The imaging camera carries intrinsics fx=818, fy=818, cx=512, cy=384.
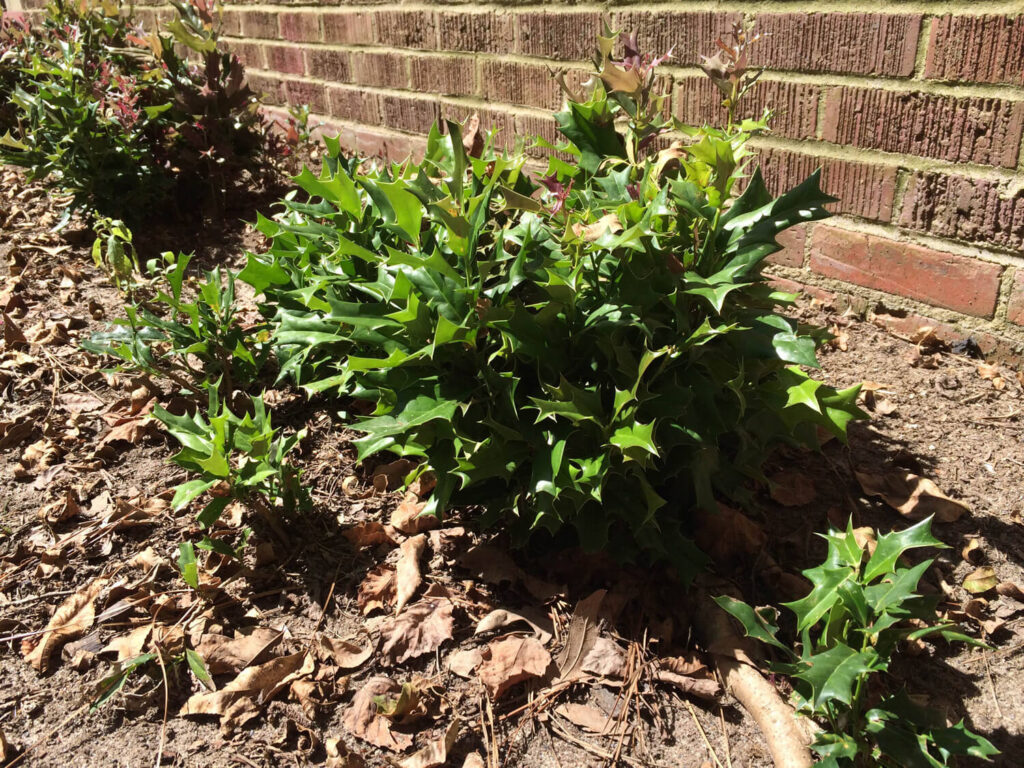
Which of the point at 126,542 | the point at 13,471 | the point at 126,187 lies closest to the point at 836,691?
the point at 126,542

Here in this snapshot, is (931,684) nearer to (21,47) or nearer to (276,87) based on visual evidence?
(276,87)

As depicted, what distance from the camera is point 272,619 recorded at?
189 cm

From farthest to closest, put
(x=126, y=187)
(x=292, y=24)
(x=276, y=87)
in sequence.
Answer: (x=276, y=87) < (x=292, y=24) < (x=126, y=187)

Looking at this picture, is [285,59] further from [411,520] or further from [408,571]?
[408,571]

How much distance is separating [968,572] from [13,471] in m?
2.52

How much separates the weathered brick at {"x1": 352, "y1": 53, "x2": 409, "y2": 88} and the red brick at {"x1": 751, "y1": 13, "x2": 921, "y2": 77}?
1.91m

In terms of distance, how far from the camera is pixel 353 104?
437cm

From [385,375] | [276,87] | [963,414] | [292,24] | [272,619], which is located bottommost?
[272,619]

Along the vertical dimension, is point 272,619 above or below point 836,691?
below

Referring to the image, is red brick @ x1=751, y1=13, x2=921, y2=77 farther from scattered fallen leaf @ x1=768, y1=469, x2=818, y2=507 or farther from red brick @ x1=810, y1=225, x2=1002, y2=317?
scattered fallen leaf @ x1=768, y1=469, x2=818, y2=507

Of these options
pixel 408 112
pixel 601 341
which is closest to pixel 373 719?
pixel 601 341

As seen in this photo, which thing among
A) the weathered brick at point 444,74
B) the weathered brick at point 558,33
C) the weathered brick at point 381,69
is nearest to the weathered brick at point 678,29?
the weathered brick at point 558,33

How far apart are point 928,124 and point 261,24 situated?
3839 mm

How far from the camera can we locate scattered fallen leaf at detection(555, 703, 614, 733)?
1.63 m
